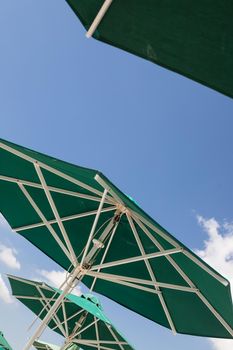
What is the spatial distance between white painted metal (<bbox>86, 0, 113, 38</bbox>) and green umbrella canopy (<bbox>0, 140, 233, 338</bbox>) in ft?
7.90

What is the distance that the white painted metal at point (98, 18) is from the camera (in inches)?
82.6

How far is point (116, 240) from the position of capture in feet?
22.4

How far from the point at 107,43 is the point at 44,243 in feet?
21.2

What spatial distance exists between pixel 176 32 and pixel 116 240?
5194mm

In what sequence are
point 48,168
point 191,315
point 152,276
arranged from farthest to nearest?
1. point 152,276
2. point 191,315
3. point 48,168

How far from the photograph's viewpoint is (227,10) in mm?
1959

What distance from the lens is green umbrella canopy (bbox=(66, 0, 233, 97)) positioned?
204 cm

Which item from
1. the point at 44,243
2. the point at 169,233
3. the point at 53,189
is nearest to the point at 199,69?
the point at 169,233

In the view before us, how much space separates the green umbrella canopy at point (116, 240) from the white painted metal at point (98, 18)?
241 cm

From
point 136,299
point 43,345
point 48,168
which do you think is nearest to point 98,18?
point 48,168

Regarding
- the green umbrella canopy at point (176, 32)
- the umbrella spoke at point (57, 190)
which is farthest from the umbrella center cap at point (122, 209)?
the green umbrella canopy at point (176, 32)

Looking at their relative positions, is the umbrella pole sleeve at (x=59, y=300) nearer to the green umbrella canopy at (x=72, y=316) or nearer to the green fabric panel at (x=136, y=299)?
the green fabric panel at (x=136, y=299)

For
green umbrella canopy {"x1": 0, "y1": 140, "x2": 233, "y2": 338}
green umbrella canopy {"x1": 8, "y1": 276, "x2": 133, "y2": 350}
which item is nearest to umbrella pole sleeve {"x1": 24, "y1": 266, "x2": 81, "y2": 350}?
green umbrella canopy {"x1": 0, "y1": 140, "x2": 233, "y2": 338}

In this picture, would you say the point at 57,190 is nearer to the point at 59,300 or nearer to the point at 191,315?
the point at 59,300
